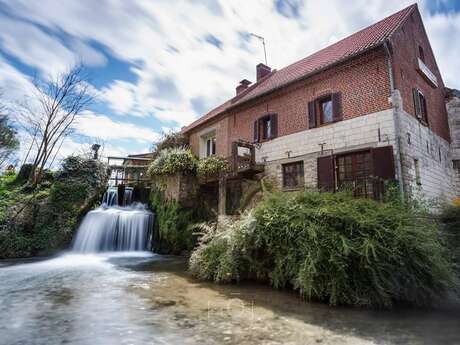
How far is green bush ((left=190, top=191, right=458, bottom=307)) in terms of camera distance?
4.37 m

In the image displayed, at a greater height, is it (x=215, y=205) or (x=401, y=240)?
(x=215, y=205)

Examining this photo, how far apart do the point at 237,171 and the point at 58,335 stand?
783 cm

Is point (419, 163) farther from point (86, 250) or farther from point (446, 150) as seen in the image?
point (86, 250)

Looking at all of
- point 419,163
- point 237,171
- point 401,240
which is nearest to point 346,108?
point 419,163

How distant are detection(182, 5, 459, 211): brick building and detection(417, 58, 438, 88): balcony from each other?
5 centimetres

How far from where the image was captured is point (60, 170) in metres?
12.6

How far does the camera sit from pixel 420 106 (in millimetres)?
→ 9438

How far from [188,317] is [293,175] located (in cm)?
729

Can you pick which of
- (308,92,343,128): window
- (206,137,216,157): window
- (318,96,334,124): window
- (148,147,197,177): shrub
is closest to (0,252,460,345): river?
(308,92,343,128): window

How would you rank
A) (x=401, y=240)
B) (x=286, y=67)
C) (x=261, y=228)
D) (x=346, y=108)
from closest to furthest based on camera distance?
(x=401, y=240)
(x=261, y=228)
(x=346, y=108)
(x=286, y=67)

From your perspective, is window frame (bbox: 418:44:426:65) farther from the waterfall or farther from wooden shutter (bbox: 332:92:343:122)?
the waterfall

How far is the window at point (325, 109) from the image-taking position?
30.8 feet

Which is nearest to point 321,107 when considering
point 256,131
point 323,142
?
point 323,142

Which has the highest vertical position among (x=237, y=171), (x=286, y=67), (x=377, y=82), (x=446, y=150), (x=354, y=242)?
(x=286, y=67)
